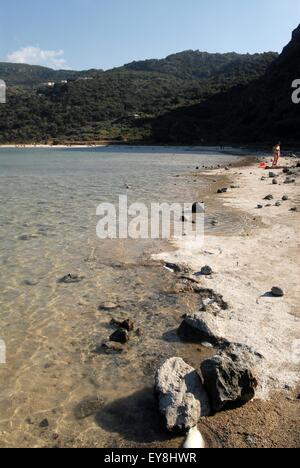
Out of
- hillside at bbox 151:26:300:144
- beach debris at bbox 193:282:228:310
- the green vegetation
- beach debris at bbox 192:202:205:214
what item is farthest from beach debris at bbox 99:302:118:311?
the green vegetation

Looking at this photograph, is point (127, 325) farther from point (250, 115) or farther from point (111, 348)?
point (250, 115)

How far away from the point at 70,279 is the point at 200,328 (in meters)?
3.66

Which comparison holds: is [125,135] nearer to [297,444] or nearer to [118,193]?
[118,193]

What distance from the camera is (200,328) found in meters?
6.88

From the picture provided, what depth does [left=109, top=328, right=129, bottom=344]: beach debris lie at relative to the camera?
269 inches

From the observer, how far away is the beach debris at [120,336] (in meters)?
6.83

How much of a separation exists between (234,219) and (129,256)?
506 cm

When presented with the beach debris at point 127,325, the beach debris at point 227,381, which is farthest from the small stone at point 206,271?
the beach debris at point 227,381

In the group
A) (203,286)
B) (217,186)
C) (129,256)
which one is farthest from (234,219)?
(217,186)

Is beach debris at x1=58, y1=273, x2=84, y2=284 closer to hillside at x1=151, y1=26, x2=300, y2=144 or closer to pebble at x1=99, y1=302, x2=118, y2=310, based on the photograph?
pebble at x1=99, y1=302, x2=118, y2=310

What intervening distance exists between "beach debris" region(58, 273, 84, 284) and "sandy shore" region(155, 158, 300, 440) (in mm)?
2140

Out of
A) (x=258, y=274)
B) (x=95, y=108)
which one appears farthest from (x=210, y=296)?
(x=95, y=108)

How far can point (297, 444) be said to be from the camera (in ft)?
15.1

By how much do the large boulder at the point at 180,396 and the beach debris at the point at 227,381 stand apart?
11 cm
